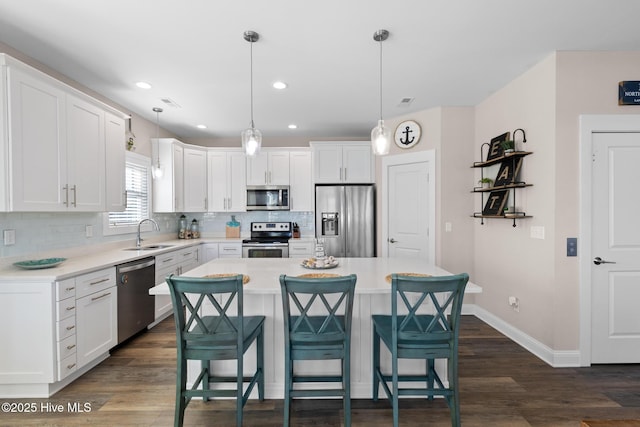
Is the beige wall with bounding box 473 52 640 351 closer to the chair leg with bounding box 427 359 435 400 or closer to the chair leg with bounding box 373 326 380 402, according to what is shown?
the chair leg with bounding box 427 359 435 400

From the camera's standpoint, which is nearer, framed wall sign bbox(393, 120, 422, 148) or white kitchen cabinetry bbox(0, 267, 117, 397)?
white kitchen cabinetry bbox(0, 267, 117, 397)

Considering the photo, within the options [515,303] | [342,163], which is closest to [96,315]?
[342,163]

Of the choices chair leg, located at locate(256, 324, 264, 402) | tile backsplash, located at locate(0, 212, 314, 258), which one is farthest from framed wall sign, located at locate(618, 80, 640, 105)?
tile backsplash, located at locate(0, 212, 314, 258)

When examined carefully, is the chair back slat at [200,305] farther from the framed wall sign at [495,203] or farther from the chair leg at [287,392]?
the framed wall sign at [495,203]

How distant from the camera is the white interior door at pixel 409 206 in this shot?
12.8 ft

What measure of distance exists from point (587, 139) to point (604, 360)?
196 cm

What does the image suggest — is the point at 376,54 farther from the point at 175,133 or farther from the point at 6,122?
the point at 175,133

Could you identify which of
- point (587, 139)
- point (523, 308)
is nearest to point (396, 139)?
point (587, 139)

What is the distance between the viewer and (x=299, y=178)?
197 inches

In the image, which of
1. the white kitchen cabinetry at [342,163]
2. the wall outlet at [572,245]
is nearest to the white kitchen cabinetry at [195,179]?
the white kitchen cabinetry at [342,163]

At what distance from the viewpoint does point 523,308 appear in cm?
296

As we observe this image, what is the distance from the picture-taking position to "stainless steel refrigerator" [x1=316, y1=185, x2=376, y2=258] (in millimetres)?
4488

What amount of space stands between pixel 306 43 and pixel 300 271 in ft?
6.03

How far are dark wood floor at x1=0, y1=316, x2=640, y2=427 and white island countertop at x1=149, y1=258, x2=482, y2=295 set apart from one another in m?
0.89
